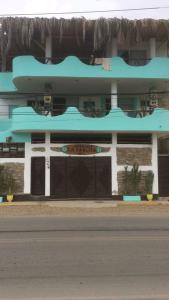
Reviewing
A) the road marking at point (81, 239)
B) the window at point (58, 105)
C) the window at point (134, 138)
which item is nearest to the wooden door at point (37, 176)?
the window at point (58, 105)

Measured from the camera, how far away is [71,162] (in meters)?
28.4

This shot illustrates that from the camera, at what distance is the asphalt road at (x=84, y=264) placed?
267 inches

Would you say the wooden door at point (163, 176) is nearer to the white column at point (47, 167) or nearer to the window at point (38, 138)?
the white column at point (47, 167)

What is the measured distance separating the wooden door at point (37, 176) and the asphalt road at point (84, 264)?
1416 cm

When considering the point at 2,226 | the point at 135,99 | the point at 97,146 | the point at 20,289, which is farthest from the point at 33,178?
the point at 20,289

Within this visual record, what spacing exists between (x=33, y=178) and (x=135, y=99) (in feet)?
29.4

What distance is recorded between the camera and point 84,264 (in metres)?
8.58

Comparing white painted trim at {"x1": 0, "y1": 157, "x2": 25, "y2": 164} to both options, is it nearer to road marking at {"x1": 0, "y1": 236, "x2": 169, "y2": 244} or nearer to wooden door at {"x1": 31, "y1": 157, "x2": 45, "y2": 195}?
wooden door at {"x1": 31, "y1": 157, "x2": 45, "y2": 195}

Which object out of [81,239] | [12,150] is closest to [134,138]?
[12,150]

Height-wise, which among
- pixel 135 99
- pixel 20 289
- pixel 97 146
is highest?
pixel 135 99

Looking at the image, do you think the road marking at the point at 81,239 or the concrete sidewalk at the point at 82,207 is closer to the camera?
the road marking at the point at 81,239

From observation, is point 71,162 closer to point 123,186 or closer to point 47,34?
point 123,186

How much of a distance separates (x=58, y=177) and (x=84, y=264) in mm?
19733

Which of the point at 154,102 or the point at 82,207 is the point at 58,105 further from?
the point at 82,207
